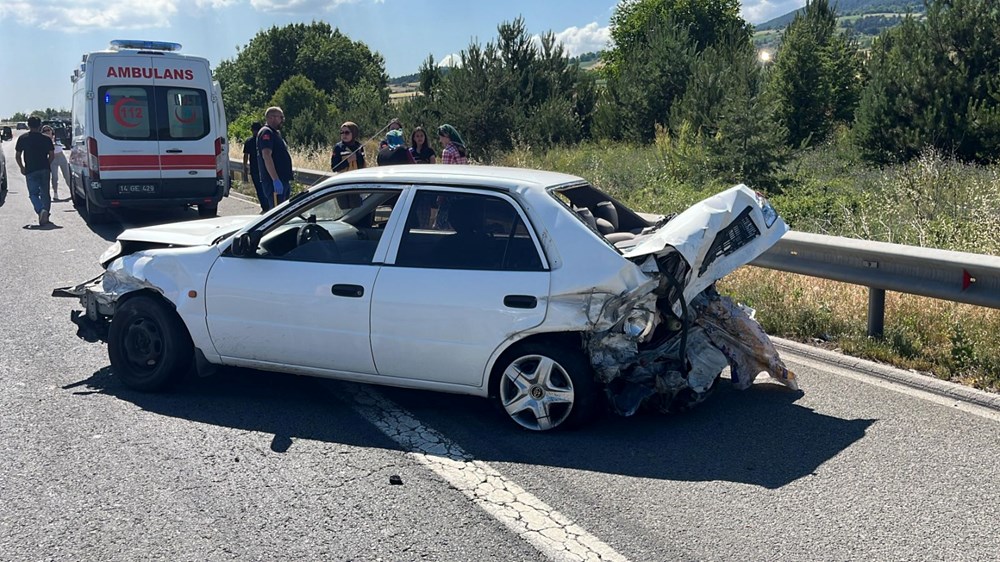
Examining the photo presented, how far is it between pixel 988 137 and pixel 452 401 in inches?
619

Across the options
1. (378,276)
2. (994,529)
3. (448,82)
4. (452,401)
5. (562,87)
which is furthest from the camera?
(562,87)

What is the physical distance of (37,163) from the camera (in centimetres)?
1677

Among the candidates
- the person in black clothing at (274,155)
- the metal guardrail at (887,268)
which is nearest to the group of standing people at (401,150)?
the person in black clothing at (274,155)

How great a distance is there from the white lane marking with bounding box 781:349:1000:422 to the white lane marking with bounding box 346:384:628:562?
9.44ft

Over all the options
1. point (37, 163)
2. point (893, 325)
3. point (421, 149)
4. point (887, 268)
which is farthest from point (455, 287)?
point (37, 163)

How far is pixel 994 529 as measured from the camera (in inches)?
163

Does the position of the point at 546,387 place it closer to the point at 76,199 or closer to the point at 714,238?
the point at 714,238

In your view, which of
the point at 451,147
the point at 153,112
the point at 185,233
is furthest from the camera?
the point at 153,112

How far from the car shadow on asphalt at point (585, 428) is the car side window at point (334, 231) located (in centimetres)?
96

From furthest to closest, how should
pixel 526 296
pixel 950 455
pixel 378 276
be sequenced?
pixel 378 276 → pixel 526 296 → pixel 950 455

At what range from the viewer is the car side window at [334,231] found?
588 centimetres

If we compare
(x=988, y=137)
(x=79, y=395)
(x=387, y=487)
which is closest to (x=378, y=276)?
(x=387, y=487)

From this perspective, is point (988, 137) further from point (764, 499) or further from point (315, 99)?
point (315, 99)

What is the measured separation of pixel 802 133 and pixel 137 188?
64.8ft
